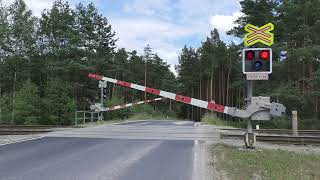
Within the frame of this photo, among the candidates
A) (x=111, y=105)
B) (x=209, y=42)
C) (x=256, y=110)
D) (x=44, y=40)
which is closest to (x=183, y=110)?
(x=209, y=42)

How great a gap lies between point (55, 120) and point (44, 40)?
25.8m

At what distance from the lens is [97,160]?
11281 millimetres

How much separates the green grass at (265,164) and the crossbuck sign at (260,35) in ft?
11.1

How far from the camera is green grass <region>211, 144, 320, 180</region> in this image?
370 inches

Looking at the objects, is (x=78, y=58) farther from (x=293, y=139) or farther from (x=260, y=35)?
(x=260, y=35)

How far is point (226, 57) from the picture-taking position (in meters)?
87.6

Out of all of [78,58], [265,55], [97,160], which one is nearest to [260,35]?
[265,55]

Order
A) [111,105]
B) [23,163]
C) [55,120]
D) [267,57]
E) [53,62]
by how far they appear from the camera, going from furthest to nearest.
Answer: [53,62] < [111,105] < [55,120] < [267,57] < [23,163]

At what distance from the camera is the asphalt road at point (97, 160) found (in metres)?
9.11

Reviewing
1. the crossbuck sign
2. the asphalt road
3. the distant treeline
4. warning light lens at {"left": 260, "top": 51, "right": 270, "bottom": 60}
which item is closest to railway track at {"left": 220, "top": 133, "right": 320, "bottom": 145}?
the asphalt road

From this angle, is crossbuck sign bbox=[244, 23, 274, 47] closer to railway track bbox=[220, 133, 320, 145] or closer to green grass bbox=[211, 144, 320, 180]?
green grass bbox=[211, 144, 320, 180]

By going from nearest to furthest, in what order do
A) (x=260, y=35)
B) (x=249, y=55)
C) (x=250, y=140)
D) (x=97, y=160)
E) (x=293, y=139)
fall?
1. (x=97, y=160)
2. (x=249, y=55)
3. (x=250, y=140)
4. (x=260, y=35)
5. (x=293, y=139)

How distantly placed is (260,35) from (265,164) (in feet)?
15.2

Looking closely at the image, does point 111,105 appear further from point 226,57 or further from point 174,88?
point 174,88
